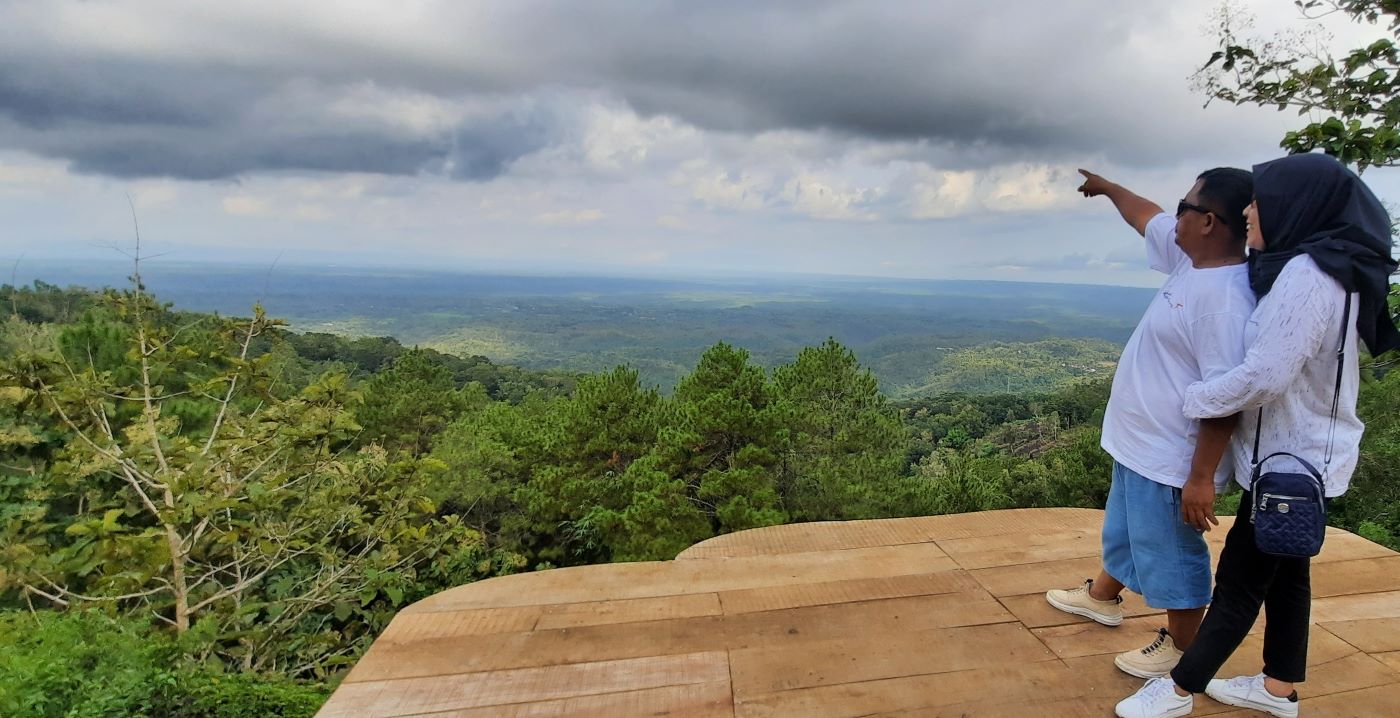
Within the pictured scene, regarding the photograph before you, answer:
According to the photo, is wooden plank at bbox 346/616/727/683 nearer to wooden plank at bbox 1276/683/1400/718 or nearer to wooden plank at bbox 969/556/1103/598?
wooden plank at bbox 969/556/1103/598

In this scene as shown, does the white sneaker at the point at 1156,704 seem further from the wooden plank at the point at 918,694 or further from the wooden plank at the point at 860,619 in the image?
the wooden plank at the point at 860,619

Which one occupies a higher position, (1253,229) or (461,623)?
(1253,229)

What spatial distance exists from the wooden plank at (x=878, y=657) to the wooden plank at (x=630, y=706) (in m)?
0.06

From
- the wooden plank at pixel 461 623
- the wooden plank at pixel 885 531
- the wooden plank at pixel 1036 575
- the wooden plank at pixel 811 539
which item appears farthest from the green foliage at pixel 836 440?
the wooden plank at pixel 461 623

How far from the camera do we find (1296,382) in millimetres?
1103

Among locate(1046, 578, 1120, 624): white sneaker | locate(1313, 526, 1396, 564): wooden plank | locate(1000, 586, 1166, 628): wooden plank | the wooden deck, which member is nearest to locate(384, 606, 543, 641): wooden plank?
the wooden deck

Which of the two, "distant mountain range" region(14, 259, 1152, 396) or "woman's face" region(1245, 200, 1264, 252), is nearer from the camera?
"woman's face" region(1245, 200, 1264, 252)

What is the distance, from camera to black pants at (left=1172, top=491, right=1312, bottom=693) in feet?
3.86

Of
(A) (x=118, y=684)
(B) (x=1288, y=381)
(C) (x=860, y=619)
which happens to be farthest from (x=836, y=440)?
(B) (x=1288, y=381)

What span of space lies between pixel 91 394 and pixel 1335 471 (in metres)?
4.01

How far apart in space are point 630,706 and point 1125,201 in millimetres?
1597

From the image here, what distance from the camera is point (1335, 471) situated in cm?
110

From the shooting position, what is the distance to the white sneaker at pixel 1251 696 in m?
1.19

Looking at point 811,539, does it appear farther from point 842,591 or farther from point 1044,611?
point 1044,611
